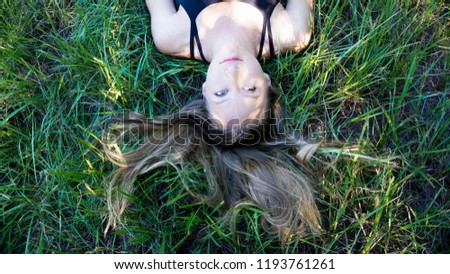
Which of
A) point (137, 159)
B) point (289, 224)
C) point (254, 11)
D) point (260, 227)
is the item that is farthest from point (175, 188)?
point (254, 11)

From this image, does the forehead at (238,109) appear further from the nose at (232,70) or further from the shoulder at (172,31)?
the shoulder at (172,31)

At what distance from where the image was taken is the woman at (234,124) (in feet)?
6.91

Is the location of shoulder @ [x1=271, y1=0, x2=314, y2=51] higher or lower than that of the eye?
higher

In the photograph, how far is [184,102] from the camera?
2.48 m

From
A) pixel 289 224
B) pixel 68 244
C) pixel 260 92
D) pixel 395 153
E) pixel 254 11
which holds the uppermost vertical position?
pixel 254 11

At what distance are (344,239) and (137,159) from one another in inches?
48.0

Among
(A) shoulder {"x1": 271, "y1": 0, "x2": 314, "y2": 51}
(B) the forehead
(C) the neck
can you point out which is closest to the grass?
(A) shoulder {"x1": 271, "y1": 0, "x2": 314, "y2": 51}

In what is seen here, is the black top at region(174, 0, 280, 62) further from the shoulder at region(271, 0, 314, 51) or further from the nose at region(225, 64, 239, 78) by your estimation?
the nose at region(225, 64, 239, 78)

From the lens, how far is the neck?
2178 millimetres

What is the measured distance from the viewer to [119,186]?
7.28ft

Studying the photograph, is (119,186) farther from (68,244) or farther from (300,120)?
(300,120)

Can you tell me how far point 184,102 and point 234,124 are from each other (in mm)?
517

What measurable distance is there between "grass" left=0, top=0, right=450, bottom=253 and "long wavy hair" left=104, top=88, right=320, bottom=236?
0.27 ft

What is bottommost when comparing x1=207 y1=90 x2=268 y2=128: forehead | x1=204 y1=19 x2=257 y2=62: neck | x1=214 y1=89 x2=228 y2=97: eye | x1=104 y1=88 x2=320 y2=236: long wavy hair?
x1=104 y1=88 x2=320 y2=236: long wavy hair
